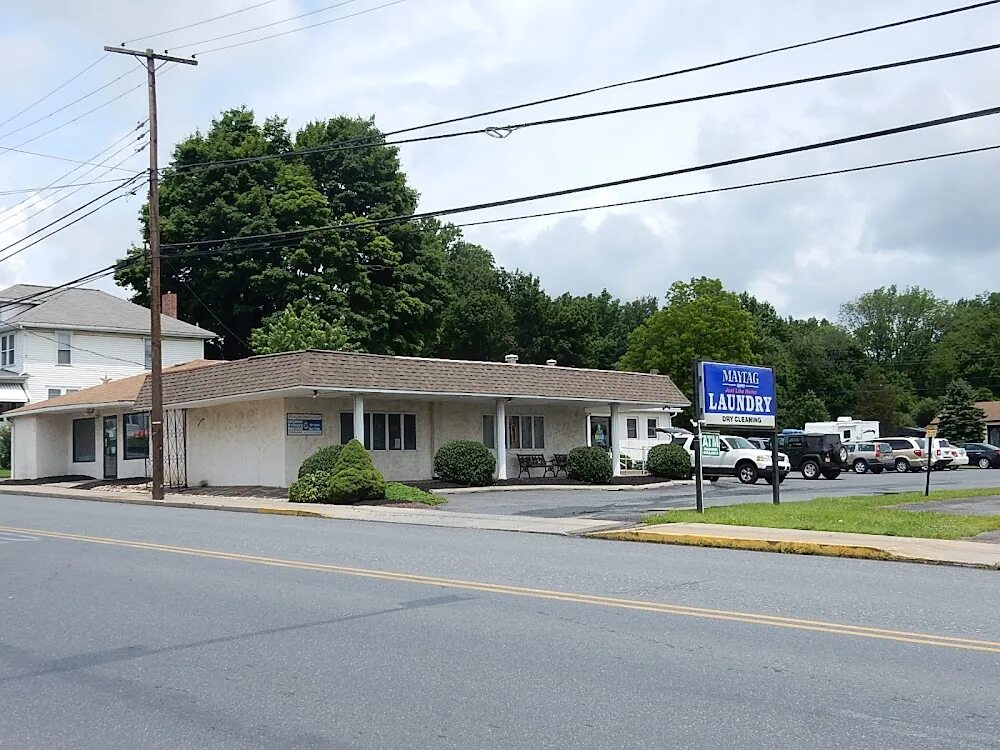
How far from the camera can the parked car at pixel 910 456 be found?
166ft

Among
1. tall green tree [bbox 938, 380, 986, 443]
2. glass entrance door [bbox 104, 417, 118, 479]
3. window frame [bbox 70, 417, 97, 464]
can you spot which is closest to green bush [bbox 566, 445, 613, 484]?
glass entrance door [bbox 104, 417, 118, 479]

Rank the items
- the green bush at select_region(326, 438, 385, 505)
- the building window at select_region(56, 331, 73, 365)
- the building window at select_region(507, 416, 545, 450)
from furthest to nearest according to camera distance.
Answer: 1. the building window at select_region(56, 331, 73, 365)
2. the building window at select_region(507, 416, 545, 450)
3. the green bush at select_region(326, 438, 385, 505)

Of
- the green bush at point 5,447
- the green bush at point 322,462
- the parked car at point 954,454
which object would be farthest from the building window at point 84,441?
the parked car at point 954,454

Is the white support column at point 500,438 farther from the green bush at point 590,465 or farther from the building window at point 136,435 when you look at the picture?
the building window at point 136,435

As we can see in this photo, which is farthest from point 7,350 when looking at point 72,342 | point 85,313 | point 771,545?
point 771,545

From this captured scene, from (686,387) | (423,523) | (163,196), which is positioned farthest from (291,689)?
(686,387)

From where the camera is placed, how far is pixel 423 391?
31125 millimetres

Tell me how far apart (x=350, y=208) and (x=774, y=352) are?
165 feet

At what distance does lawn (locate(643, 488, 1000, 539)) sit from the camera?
17141 millimetres

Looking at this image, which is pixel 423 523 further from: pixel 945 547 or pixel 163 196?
pixel 163 196

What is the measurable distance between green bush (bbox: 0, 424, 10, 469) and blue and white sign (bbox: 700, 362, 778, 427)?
3793 centimetres

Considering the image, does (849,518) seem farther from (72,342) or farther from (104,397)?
(72,342)

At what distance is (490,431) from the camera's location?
36.3 meters

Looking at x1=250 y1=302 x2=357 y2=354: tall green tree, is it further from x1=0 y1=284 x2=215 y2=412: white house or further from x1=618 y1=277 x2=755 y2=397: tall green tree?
x1=618 y1=277 x2=755 y2=397: tall green tree
